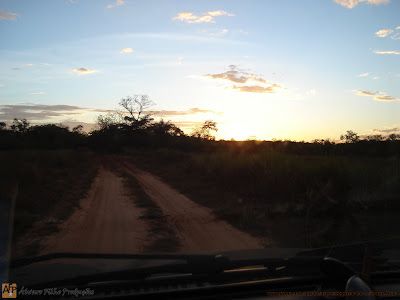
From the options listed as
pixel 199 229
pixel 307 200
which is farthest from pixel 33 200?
pixel 307 200

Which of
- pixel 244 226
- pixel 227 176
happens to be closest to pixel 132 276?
pixel 244 226

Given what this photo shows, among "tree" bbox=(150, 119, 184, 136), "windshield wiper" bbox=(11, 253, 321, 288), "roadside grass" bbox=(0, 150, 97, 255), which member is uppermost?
"tree" bbox=(150, 119, 184, 136)

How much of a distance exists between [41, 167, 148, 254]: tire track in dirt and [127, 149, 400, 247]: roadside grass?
246 cm

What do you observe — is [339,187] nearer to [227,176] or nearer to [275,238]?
[275,238]

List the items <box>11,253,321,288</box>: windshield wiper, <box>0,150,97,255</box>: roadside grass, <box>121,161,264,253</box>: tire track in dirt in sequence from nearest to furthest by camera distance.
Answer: <box>11,253,321,288</box>: windshield wiper < <box>121,161,264,253</box>: tire track in dirt < <box>0,150,97,255</box>: roadside grass

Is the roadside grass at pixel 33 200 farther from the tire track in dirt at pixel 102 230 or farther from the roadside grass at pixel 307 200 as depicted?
the roadside grass at pixel 307 200

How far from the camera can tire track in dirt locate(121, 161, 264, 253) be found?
262 inches

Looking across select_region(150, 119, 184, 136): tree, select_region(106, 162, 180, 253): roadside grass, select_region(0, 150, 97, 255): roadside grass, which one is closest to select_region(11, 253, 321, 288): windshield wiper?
select_region(106, 162, 180, 253): roadside grass

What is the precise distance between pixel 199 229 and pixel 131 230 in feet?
5.12

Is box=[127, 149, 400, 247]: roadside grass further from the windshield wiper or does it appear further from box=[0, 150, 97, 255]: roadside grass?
box=[0, 150, 97, 255]: roadside grass

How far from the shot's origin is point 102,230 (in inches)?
298

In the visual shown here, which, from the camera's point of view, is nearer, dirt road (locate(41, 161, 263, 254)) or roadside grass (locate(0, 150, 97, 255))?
dirt road (locate(41, 161, 263, 254))

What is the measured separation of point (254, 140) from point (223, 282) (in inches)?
850

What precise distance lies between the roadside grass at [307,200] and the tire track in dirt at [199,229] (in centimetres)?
39
